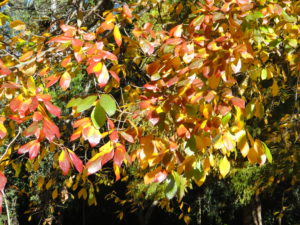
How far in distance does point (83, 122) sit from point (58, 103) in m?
5.31

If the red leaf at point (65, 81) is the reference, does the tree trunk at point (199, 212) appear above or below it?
below

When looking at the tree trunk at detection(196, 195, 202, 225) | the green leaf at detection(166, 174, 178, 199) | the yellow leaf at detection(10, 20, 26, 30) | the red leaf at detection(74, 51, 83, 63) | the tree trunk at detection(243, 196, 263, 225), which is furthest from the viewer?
the tree trunk at detection(196, 195, 202, 225)

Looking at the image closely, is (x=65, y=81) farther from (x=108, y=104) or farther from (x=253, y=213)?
(x=253, y=213)

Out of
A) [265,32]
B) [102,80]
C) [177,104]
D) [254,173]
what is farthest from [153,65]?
[254,173]

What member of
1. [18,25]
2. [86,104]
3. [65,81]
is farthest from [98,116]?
[18,25]

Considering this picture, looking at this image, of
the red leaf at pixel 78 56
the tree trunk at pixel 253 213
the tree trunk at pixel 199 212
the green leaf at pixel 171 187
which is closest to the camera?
the green leaf at pixel 171 187

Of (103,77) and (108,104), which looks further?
(103,77)

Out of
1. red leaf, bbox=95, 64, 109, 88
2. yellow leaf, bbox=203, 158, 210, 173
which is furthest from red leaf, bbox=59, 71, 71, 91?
yellow leaf, bbox=203, 158, 210, 173

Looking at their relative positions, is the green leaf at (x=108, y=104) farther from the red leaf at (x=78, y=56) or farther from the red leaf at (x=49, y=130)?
the red leaf at (x=78, y=56)

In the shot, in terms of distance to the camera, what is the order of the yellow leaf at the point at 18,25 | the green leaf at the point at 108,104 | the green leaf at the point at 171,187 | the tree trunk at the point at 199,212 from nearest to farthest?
the green leaf at the point at 108,104
the green leaf at the point at 171,187
the yellow leaf at the point at 18,25
the tree trunk at the point at 199,212

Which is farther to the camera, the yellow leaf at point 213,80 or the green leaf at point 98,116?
the yellow leaf at point 213,80

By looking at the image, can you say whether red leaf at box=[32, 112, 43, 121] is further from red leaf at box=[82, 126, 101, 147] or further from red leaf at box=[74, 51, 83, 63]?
red leaf at box=[74, 51, 83, 63]

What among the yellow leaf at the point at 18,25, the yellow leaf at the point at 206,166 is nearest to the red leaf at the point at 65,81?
the yellow leaf at the point at 18,25

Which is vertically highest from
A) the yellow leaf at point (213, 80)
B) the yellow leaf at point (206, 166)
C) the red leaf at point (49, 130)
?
the red leaf at point (49, 130)
